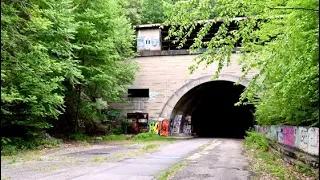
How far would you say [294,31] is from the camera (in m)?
7.27

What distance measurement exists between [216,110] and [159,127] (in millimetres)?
18075

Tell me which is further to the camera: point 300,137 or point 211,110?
point 211,110

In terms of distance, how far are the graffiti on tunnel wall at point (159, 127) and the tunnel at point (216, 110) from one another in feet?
4.21

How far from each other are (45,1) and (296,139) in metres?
11.3

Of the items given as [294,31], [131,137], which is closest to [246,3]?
[294,31]

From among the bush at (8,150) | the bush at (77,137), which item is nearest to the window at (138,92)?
the bush at (77,137)

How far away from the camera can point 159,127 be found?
96.4 ft

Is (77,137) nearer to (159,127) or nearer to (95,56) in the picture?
Result: (95,56)

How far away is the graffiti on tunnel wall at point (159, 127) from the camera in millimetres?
29231

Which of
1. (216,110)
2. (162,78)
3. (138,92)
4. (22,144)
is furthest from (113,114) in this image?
(216,110)

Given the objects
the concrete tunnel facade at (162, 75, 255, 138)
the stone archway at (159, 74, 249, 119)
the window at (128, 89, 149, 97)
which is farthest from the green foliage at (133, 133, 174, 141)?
the window at (128, 89, 149, 97)

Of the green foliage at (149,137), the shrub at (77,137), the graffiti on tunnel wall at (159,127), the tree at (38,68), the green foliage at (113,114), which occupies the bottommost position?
the green foliage at (149,137)

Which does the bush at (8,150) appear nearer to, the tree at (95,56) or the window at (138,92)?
the tree at (95,56)

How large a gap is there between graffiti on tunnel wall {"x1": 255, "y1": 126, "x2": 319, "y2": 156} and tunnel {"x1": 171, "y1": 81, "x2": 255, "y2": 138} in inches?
636
